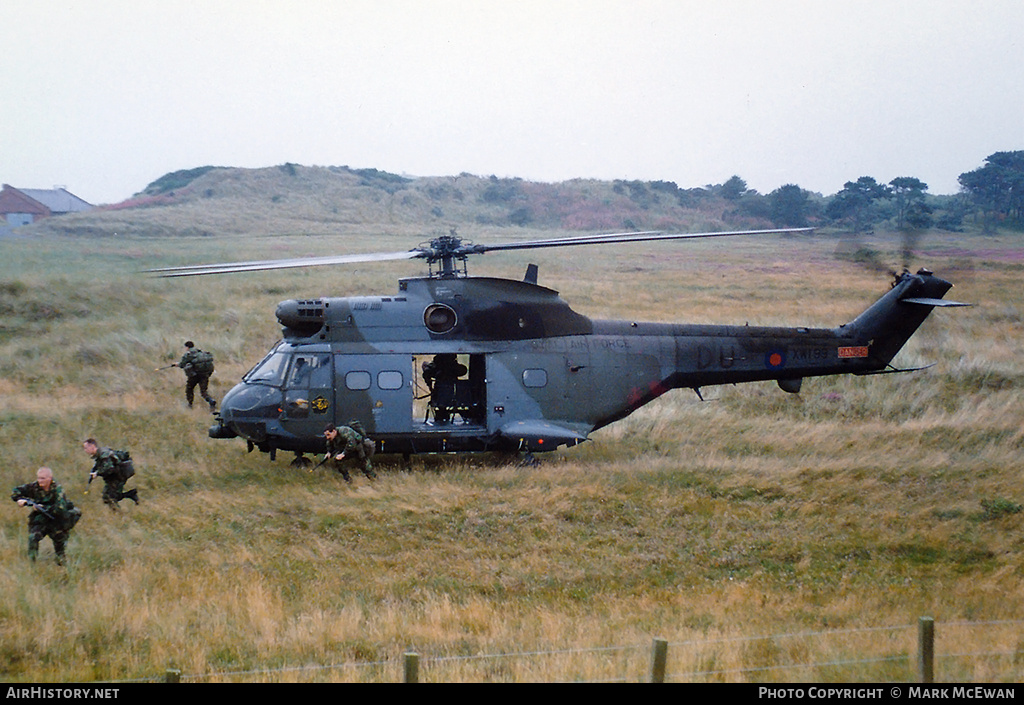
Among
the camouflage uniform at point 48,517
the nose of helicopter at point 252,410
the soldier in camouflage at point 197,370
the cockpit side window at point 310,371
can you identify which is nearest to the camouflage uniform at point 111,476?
the camouflage uniform at point 48,517

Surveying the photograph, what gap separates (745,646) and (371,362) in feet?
29.7

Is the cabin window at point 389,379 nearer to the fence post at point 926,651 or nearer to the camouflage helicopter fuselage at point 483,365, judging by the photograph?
the camouflage helicopter fuselage at point 483,365

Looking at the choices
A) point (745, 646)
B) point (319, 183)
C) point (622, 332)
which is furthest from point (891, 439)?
point (319, 183)

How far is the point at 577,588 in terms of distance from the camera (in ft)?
36.9

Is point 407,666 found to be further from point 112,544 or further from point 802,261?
point 802,261

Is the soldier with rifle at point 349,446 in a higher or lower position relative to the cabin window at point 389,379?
lower

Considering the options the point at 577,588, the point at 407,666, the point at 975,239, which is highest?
the point at 975,239

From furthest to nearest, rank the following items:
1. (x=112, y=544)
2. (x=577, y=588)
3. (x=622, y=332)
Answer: (x=622, y=332)
(x=112, y=544)
(x=577, y=588)

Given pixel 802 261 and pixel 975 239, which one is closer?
pixel 975 239

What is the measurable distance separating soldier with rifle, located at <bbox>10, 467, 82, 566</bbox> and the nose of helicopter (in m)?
4.64

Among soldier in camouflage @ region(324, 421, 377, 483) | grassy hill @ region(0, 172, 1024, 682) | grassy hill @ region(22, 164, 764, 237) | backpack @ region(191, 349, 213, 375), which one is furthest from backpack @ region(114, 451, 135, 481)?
grassy hill @ region(22, 164, 764, 237)

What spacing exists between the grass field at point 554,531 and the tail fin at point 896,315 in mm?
869

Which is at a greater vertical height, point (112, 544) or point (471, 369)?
point (471, 369)

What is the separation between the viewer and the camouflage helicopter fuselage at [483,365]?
15.9 metres
